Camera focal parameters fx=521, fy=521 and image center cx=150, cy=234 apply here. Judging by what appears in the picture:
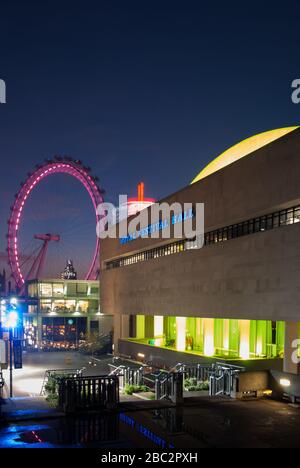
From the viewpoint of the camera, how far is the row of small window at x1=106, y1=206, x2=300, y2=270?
78.4ft

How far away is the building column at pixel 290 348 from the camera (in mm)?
24469

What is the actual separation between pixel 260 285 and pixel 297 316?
10.7ft

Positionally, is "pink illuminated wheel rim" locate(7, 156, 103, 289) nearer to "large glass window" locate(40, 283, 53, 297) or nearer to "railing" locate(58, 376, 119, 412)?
"large glass window" locate(40, 283, 53, 297)

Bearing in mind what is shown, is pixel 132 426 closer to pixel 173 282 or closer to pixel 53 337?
pixel 173 282

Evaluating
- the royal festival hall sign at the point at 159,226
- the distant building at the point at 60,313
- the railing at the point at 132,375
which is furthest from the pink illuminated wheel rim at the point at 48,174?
the railing at the point at 132,375

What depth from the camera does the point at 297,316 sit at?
22.4 meters

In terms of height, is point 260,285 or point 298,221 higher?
point 298,221

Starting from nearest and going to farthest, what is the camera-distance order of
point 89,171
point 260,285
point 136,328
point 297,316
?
1. point 297,316
2. point 260,285
3. point 136,328
4. point 89,171

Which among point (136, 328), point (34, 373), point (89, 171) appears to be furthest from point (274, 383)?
point (89, 171)

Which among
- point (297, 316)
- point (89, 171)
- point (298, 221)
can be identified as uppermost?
point (89, 171)

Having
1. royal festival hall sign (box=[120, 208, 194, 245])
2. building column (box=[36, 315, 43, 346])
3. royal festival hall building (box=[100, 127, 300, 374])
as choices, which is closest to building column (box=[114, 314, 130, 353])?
royal festival hall building (box=[100, 127, 300, 374])

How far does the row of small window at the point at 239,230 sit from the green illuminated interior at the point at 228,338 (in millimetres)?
5207

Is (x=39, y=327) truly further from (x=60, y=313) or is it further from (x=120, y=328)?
(x=120, y=328)

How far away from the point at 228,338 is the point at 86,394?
21106mm
